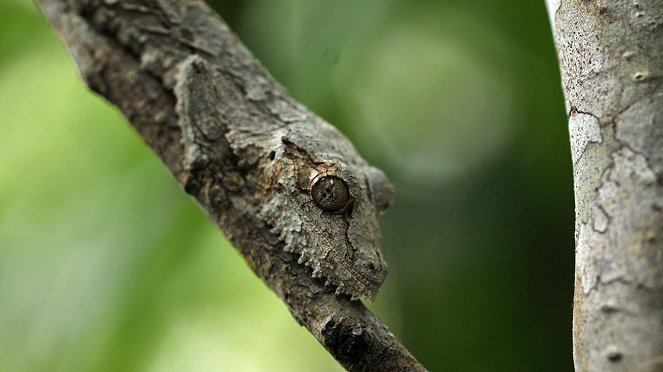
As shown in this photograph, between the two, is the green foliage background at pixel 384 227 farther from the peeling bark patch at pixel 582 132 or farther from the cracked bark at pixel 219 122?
the peeling bark patch at pixel 582 132

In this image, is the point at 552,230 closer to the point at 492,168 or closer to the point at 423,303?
→ the point at 492,168

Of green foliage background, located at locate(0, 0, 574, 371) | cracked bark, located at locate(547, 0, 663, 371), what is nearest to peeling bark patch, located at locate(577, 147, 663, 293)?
cracked bark, located at locate(547, 0, 663, 371)

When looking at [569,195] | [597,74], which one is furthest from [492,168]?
[597,74]

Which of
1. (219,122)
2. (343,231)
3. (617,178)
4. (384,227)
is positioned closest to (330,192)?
(343,231)

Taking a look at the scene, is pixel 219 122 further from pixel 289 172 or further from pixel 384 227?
pixel 384 227

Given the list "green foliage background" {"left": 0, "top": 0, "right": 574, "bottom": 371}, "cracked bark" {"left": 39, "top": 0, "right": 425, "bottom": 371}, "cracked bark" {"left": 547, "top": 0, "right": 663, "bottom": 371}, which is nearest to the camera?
"cracked bark" {"left": 547, "top": 0, "right": 663, "bottom": 371}

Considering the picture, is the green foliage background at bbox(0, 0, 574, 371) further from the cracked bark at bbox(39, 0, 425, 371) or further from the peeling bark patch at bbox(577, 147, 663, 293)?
the peeling bark patch at bbox(577, 147, 663, 293)

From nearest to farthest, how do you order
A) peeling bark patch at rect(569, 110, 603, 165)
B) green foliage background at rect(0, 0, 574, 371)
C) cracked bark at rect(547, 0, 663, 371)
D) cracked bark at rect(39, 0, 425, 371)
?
cracked bark at rect(547, 0, 663, 371) → peeling bark patch at rect(569, 110, 603, 165) → cracked bark at rect(39, 0, 425, 371) → green foliage background at rect(0, 0, 574, 371)
